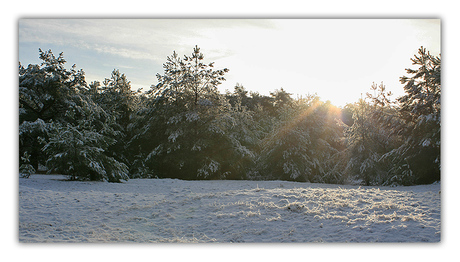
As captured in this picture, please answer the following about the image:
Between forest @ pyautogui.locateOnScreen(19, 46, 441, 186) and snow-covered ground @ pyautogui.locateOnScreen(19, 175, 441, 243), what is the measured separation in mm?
2564

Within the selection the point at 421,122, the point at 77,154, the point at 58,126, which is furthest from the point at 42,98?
the point at 421,122

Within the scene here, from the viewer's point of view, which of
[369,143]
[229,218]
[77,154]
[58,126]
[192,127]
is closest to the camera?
[229,218]

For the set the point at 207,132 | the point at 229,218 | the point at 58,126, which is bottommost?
the point at 229,218

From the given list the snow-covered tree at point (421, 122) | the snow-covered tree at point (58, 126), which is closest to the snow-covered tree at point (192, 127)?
the snow-covered tree at point (58, 126)

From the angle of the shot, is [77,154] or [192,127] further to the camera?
[192,127]

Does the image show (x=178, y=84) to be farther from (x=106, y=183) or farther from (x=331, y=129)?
(x=331, y=129)

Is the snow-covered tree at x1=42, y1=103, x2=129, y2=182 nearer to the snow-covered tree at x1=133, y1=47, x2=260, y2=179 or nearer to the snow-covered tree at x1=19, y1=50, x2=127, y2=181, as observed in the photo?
the snow-covered tree at x1=19, y1=50, x2=127, y2=181

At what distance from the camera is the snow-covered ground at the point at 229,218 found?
533cm

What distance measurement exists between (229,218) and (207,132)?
987 cm

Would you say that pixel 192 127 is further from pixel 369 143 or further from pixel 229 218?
pixel 229 218

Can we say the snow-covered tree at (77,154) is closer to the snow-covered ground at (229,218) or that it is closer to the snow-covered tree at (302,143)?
the snow-covered ground at (229,218)

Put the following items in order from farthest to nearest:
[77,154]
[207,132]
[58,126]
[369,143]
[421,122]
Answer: [207,132], [369,143], [77,154], [58,126], [421,122]

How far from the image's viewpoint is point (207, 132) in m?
16.0

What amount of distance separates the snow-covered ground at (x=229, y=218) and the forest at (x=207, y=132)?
8.41 feet
